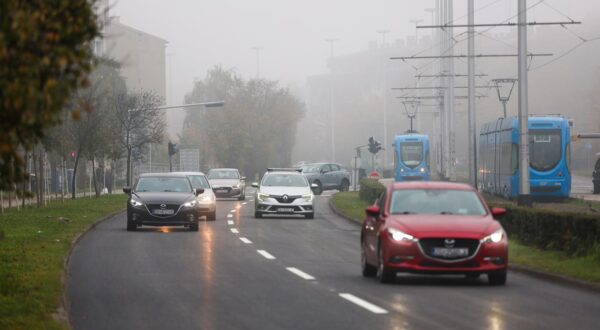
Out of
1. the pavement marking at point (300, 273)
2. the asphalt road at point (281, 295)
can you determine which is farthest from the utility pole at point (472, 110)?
the pavement marking at point (300, 273)

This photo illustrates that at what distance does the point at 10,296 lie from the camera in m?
13.9

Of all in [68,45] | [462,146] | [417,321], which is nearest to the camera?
[68,45]

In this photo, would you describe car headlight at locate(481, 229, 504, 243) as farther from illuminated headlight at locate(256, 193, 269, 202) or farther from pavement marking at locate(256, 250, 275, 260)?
illuminated headlight at locate(256, 193, 269, 202)

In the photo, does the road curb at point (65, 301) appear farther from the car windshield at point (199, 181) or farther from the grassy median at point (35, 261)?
the car windshield at point (199, 181)

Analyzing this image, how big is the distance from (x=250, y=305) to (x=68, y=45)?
6652mm

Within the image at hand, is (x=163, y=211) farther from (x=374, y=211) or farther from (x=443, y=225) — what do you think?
(x=443, y=225)

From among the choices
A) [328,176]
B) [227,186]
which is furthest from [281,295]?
[328,176]

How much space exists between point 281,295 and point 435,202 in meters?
3.50

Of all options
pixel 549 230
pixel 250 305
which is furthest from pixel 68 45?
pixel 549 230

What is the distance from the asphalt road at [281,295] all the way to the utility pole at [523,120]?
395 inches

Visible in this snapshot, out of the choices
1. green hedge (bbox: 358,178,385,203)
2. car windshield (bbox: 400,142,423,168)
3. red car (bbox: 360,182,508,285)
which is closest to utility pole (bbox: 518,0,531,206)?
green hedge (bbox: 358,178,385,203)

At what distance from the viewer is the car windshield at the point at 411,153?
237ft

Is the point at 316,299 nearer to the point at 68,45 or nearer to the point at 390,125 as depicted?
the point at 68,45

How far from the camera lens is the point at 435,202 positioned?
703 inches
